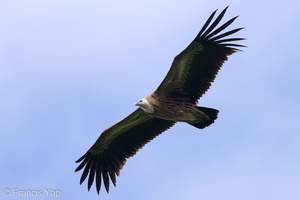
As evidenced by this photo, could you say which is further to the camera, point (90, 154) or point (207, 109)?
point (90, 154)

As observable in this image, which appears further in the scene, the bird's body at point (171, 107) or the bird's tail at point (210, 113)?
the bird's body at point (171, 107)

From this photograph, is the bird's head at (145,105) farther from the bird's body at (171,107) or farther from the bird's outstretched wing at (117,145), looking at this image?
the bird's outstretched wing at (117,145)

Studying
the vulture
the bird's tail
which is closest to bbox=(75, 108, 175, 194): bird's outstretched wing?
the vulture

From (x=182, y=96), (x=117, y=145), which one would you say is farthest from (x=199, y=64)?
(x=117, y=145)

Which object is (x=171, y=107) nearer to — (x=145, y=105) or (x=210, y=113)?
(x=145, y=105)

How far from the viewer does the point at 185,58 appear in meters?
16.8

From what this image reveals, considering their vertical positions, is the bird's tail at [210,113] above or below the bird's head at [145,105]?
below

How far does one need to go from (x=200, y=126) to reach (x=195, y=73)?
147cm

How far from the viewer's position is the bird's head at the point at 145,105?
17.4 m

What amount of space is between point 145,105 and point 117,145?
2.40 metres

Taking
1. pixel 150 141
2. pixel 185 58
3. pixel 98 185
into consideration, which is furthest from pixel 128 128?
pixel 185 58

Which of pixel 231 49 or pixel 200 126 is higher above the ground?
pixel 231 49

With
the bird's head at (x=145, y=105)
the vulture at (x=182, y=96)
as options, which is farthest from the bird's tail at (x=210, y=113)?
the bird's head at (x=145, y=105)

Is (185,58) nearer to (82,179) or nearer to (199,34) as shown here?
(199,34)
